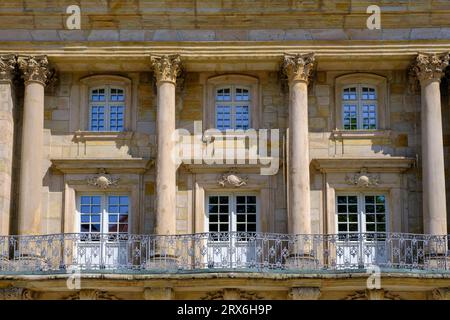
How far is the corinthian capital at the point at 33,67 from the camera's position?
3503cm

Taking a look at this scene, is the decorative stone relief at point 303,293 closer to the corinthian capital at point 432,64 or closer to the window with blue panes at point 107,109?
the corinthian capital at point 432,64

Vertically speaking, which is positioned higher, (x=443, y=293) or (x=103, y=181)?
(x=103, y=181)

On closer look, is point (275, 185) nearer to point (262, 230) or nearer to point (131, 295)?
point (262, 230)

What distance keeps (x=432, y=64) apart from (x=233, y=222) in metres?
6.25

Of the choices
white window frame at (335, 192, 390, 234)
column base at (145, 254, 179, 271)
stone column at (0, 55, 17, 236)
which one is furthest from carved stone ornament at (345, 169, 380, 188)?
stone column at (0, 55, 17, 236)

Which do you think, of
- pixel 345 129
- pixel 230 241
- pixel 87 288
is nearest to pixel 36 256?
pixel 87 288

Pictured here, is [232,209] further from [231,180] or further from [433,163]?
[433,163]

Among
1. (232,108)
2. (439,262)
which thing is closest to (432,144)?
(439,262)

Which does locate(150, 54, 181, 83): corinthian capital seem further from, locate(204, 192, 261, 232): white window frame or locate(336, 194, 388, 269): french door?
locate(336, 194, 388, 269): french door

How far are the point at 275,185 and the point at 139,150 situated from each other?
3530 millimetres

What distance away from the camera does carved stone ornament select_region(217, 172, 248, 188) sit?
3516 cm

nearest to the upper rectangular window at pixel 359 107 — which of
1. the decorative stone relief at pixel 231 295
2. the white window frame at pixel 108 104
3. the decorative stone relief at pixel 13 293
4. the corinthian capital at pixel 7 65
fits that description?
the decorative stone relief at pixel 231 295

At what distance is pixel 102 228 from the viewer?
115 feet

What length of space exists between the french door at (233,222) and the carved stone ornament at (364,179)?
8.13 feet
